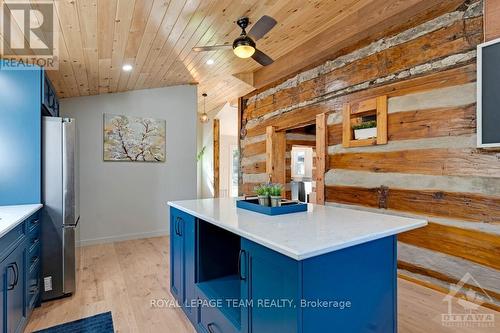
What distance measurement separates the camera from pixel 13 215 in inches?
77.9

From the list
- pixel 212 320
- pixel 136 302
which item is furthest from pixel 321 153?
pixel 136 302

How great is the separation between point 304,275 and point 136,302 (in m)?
2.05

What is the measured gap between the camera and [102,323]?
2.19 metres

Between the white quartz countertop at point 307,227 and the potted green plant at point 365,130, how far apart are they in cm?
160

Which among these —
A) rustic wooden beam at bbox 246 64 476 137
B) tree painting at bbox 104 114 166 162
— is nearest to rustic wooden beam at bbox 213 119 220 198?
tree painting at bbox 104 114 166 162

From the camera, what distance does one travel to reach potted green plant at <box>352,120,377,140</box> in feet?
10.6

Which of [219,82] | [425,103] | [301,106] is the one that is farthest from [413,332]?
[219,82]

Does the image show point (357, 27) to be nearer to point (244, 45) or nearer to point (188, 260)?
point (244, 45)

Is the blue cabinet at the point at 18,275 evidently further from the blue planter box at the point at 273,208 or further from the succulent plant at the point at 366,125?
the succulent plant at the point at 366,125

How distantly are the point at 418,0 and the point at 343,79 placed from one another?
1.08m

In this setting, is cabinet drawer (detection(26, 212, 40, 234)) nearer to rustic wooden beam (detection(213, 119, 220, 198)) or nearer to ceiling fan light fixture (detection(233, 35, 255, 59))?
ceiling fan light fixture (detection(233, 35, 255, 59))

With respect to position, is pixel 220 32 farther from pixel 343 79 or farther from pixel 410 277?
pixel 410 277

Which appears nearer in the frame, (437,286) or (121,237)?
(437,286)

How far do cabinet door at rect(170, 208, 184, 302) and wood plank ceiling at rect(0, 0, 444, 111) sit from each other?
1701mm
